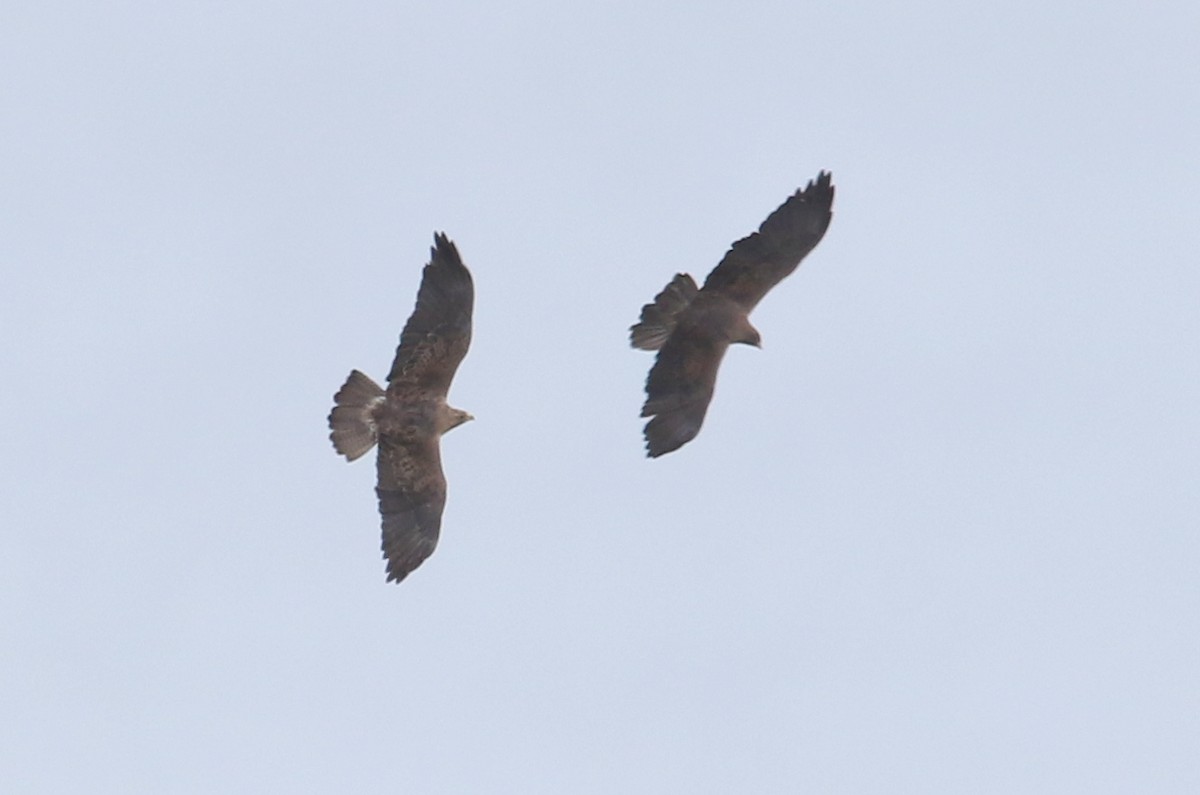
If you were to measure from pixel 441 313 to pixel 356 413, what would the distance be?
120cm

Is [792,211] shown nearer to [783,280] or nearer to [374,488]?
[783,280]

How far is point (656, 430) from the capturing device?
27.9 meters

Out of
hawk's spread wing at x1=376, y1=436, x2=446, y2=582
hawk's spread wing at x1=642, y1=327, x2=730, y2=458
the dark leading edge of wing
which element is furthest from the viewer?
hawk's spread wing at x1=376, y1=436, x2=446, y2=582

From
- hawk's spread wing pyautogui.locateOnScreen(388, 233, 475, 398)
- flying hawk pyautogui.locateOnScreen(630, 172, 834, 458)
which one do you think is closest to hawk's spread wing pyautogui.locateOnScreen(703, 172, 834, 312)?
flying hawk pyautogui.locateOnScreen(630, 172, 834, 458)

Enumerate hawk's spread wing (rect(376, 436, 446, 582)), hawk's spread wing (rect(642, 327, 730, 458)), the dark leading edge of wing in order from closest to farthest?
hawk's spread wing (rect(642, 327, 730, 458))
the dark leading edge of wing
hawk's spread wing (rect(376, 436, 446, 582))

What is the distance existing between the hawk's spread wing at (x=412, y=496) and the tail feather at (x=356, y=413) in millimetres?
189

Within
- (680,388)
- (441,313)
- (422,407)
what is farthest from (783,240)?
(422,407)

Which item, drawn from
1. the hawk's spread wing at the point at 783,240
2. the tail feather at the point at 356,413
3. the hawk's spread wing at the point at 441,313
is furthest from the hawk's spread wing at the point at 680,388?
the tail feather at the point at 356,413

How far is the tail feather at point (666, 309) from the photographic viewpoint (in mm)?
28438

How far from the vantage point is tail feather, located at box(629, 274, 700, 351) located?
28.4m

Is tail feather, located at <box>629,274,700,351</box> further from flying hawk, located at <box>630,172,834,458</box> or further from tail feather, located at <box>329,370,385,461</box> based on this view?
tail feather, located at <box>329,370,385,461</box>

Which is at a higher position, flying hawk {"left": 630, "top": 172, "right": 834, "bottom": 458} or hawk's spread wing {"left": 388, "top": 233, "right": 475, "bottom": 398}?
hawk's spread wing {"left": 388, "top": 233, "right": 475, "bottom": 398}

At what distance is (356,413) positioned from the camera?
2823 centimetres

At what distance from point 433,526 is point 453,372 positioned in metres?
1.38
